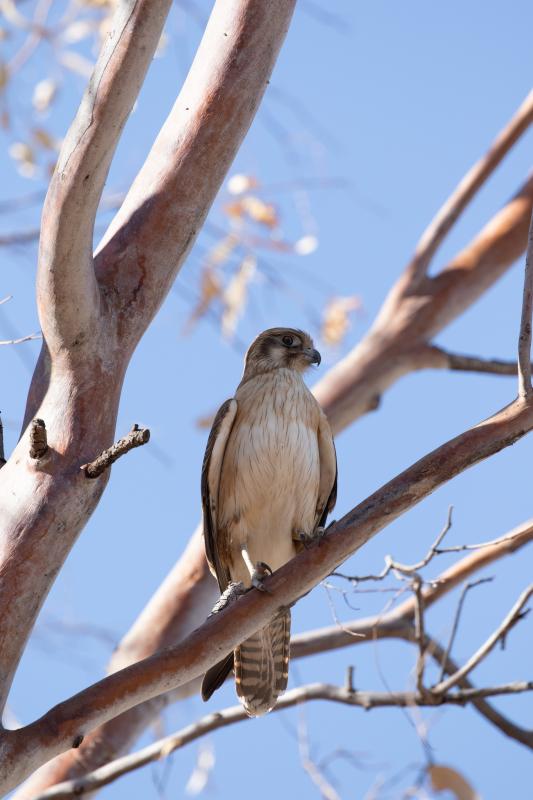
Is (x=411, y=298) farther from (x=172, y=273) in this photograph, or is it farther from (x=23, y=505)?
(x=23, y=505)

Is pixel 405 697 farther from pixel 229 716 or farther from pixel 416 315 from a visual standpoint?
pixel 416 315

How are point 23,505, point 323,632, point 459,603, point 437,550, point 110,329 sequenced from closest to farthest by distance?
1. point 23,505
2. point 110,329
3. point 437,550
4. point 459,603
5. point 323,632

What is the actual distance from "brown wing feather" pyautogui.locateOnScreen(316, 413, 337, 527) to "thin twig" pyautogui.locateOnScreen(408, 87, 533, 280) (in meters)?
1.45

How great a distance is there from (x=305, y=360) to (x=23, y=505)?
8.91 feet

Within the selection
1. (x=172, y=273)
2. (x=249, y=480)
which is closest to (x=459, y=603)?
(x=249, y=480)

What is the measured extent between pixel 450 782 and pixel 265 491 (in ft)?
4.72

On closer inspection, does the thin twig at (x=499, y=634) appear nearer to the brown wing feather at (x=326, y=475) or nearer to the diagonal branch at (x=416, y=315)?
the brown wing feather at (x=326, y=475)

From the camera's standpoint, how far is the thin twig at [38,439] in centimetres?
265

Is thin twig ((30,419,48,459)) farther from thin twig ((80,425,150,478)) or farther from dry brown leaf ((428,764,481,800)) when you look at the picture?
dry brown leaf ((428,764,481,800))

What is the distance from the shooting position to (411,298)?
565 centimetres

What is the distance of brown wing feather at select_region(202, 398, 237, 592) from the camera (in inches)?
171

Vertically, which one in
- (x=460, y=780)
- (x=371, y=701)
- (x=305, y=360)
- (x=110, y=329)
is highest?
(x=305, y=360)

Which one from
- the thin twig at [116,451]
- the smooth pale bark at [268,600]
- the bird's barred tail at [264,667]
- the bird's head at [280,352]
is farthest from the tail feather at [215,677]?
the bird's head at [280,352]

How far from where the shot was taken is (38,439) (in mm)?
2670
